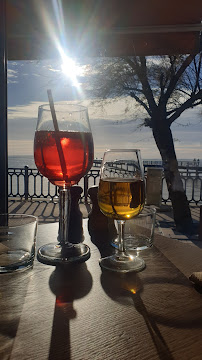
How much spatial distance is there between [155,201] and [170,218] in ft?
8.00

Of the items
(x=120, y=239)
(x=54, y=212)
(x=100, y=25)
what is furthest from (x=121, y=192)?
(x=54, y=212)

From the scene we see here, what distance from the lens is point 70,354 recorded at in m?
0.52

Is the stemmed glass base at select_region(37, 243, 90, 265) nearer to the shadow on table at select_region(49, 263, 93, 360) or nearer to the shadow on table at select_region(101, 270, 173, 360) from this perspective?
the shadow on table at select_region(49, 263, 93, 360)

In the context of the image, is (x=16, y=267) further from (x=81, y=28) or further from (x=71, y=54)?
(x=71, y=54)

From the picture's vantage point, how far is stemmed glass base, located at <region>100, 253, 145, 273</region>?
0.95 meters

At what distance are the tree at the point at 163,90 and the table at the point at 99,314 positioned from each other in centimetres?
566

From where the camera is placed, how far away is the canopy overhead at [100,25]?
277 centimetres

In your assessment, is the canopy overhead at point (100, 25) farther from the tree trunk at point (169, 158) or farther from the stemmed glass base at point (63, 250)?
the tree trunk at point (169, 158)

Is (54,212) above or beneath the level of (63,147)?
beneath

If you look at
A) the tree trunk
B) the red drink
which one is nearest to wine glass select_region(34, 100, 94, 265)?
the red drink

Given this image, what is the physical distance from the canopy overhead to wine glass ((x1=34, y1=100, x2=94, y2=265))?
2121 mm

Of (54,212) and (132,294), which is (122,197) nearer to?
(132,294)

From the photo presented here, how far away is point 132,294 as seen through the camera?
77 cm

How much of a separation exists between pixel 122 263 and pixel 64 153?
0.42 metres
